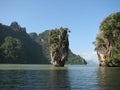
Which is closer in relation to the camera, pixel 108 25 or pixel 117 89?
pixel 117 89

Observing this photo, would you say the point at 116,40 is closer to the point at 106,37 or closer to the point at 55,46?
the point at 106,37

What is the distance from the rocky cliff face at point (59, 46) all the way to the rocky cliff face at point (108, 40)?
48.2 ft

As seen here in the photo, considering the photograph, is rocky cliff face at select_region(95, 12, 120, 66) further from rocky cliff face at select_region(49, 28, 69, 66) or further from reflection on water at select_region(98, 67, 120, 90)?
reflection on water at select_region(98, 67, 120, 90)

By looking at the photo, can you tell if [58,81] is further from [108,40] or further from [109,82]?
[108,40]

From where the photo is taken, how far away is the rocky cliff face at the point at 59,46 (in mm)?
128750

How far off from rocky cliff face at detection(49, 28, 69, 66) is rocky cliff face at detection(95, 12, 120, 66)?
14.7 meters

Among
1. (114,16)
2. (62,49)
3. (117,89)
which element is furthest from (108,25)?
(117,89)

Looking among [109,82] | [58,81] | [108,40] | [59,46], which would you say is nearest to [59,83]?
[58,81]

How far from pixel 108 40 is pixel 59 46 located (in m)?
22.1

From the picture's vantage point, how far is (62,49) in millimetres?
129500

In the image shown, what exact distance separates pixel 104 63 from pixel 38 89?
322 feet

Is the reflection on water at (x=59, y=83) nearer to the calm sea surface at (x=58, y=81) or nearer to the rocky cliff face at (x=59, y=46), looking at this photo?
the calm sea surface at (x=58, y=81)

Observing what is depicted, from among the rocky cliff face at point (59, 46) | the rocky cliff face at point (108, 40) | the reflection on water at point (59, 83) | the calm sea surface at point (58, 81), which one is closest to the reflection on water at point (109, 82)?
the calm sea surface at point (58, 81)

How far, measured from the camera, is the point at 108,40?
126 m
